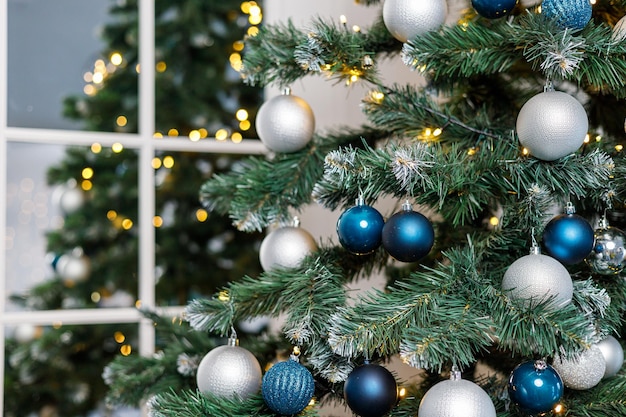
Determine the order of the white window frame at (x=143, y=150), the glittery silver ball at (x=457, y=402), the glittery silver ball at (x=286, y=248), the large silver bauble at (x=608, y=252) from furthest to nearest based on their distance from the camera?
the white window frame at (x=143, y=150) < the glittery silver ball at (x=286, y=248) < the large silver bauble at (x=608, y=252) < the glittery silver ball at (x=457, y=402)

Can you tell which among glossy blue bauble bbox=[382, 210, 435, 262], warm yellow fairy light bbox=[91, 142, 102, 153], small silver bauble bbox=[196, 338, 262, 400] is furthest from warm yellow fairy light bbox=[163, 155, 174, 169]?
glossy blue bauble bbox=[382, 210, 435, 262]

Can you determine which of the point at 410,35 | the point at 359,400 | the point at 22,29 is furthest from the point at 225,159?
the point at 359,400

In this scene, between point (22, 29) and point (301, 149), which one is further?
point (22, 29)

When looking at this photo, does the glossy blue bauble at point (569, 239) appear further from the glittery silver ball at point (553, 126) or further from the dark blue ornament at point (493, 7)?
the dark blue ornament at point (493, 7)

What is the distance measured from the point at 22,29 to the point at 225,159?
0.45 m

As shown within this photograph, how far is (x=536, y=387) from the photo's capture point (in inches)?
28.2

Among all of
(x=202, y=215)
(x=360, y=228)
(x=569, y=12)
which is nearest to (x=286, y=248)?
(x=360, y=228)

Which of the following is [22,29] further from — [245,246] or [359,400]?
[359,400]

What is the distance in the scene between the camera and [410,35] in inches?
33.6

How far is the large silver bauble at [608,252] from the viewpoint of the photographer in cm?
81

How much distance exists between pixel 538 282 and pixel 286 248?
0.33 meters

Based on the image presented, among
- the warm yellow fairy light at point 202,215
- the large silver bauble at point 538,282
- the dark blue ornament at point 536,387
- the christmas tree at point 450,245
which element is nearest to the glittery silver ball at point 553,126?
the christmas tree at point 450,245

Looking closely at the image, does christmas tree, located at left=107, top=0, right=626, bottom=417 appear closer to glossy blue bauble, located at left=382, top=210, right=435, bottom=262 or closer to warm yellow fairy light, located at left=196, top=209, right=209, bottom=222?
glossy blue bauble, located at left=382, top=210, right=435, bottom=262

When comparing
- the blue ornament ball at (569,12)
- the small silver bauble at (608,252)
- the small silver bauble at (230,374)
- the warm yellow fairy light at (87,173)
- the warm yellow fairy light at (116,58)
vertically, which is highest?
the warm yellow fairy light at (116,58)
